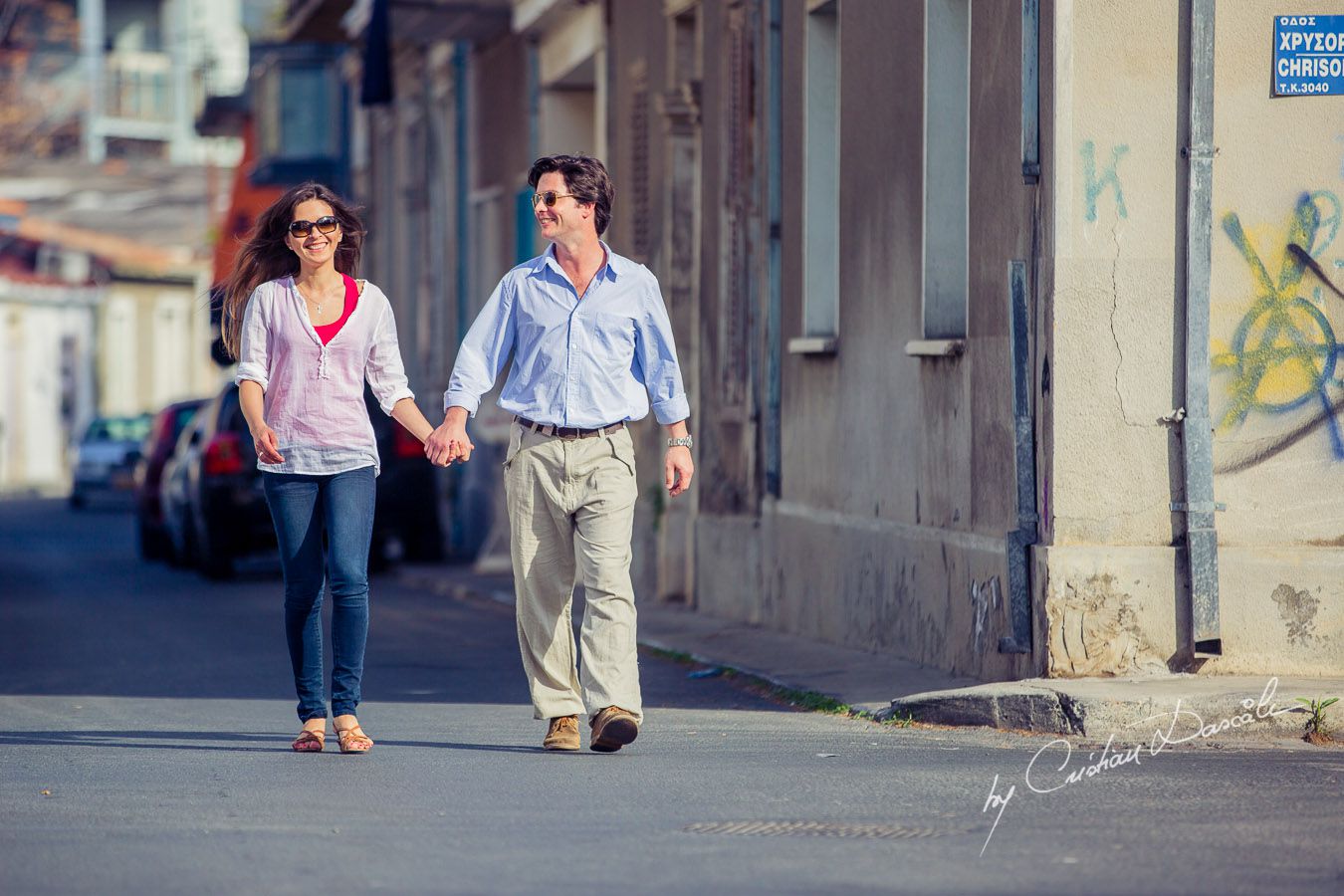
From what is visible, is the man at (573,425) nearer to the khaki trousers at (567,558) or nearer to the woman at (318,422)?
the khaki trousers at (567,558)

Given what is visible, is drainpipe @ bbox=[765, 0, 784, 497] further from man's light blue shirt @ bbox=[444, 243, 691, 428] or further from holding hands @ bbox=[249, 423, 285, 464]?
holding hands @ bbox=[249, 423, 285, 464]

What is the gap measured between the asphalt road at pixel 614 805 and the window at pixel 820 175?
10.1ft

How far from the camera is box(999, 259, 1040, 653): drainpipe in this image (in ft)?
29.3

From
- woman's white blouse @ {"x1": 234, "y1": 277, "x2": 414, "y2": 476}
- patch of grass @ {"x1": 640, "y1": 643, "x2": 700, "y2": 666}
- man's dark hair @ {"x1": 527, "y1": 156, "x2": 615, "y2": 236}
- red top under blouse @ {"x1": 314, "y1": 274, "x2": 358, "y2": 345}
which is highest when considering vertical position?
man's dark hair @ {"x1": 527, "y1": 156, "x2": 615, "y2": 236}

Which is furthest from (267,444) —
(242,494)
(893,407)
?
(242,494)

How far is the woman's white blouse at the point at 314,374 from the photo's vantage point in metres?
7.85

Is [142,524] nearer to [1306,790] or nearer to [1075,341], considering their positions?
[1075,341]

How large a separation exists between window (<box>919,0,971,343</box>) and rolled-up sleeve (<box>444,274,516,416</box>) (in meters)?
3.22

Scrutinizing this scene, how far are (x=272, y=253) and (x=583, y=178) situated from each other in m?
1.13

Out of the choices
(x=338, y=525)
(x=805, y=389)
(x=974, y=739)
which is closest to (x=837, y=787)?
(x=974, y=739)

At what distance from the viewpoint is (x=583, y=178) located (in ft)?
26.0

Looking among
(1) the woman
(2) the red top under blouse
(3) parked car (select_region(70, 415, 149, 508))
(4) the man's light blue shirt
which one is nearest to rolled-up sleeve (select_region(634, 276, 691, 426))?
(4) the man's light blue shirt

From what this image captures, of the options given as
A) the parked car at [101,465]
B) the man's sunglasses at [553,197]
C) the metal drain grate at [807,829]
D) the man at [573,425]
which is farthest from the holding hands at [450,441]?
the parked car at [101,465]

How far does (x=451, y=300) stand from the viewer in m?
24.8
